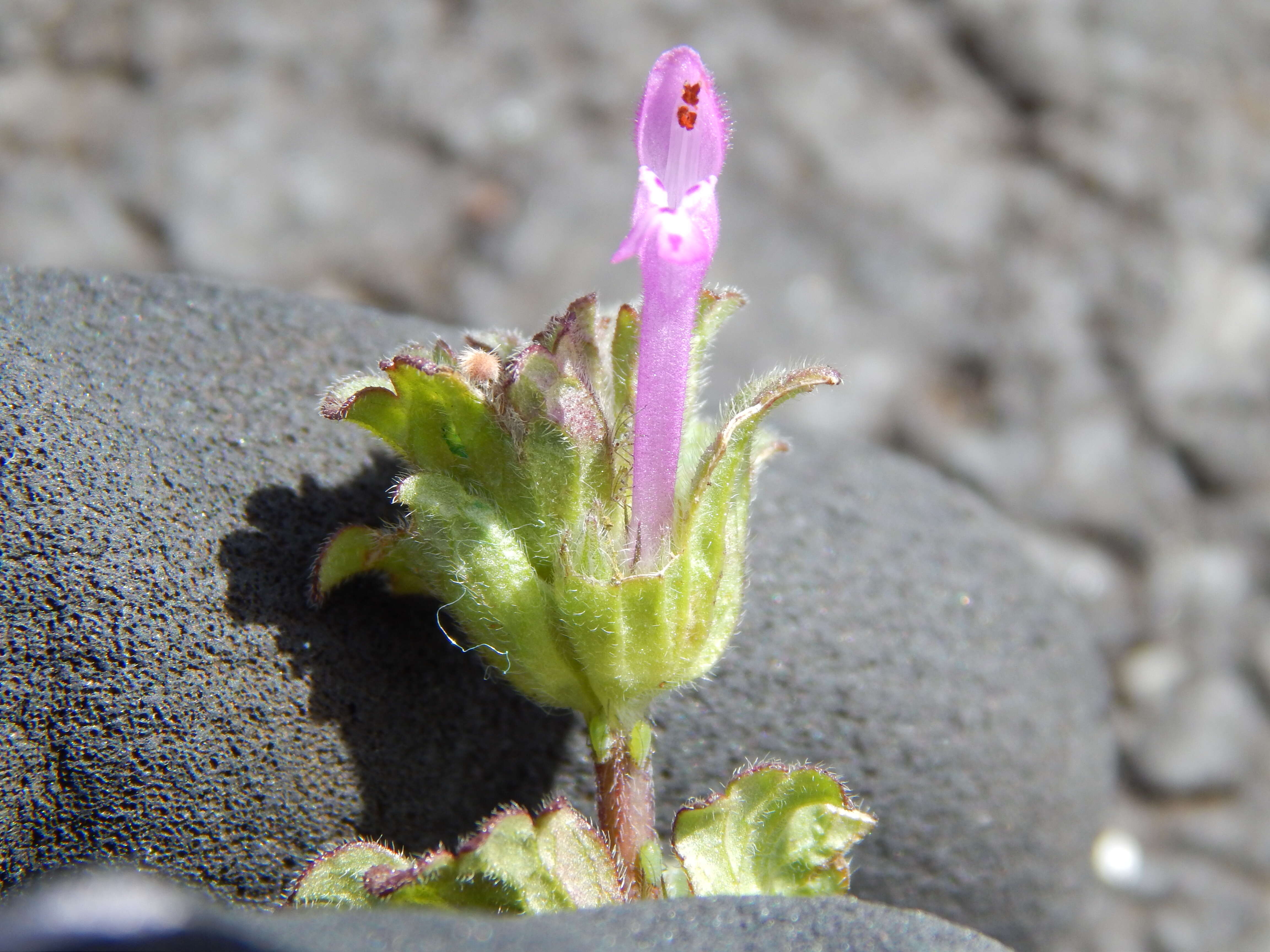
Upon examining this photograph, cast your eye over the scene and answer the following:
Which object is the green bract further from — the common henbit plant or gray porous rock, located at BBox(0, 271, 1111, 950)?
gray porous rock, located at BBox(0, 271, 1111, 950)

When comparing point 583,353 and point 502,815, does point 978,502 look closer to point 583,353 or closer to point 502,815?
point 583,353

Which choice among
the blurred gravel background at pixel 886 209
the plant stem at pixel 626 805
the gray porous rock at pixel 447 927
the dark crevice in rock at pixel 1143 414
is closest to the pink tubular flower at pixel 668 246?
the plant stem at pixel 626 805

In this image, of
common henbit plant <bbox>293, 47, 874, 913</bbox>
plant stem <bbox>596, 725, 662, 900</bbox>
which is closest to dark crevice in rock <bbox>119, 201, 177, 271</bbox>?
common henbit plant <bbox>293, 47, 874, 913</bbox>

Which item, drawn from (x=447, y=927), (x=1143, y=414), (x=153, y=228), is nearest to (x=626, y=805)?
(x=447, y=927)

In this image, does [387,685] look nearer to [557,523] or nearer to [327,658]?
[327,658]

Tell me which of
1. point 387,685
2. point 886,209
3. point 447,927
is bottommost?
point 447,927

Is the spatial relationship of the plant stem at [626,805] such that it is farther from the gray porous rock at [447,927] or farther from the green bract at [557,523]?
the gray porous rock at [447,927]

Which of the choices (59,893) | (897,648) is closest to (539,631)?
(59,893)
